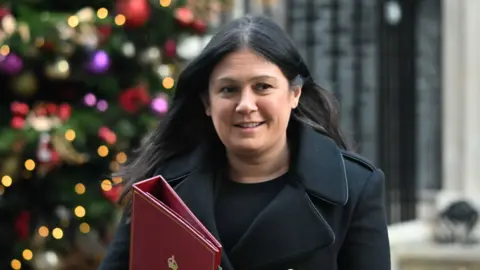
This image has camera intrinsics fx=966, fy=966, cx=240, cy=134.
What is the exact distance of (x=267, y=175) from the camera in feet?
5.59

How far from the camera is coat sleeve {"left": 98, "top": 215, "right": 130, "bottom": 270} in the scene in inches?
67.4

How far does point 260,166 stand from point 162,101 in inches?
130

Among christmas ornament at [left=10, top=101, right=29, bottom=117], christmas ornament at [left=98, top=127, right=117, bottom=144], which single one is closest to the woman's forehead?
christmas ornament at [left=98, top=127, right=117, bottom=144]

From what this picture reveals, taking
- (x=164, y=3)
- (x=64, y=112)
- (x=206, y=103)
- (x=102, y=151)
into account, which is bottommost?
(x=102, y=151)

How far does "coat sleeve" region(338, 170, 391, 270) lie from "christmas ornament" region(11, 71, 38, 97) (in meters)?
3.37

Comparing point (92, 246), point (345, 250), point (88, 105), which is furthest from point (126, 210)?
point (92, 246)

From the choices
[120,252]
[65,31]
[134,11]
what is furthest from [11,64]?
[120,252]

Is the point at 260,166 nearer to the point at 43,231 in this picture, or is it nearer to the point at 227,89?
the point at 227,89

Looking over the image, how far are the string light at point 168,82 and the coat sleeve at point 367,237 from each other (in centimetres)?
347

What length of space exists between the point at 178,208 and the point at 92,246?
391 centimetres

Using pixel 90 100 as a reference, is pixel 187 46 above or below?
Answer: above

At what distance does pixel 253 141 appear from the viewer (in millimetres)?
1618

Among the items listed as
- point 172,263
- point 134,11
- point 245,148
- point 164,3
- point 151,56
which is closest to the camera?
point 172,263

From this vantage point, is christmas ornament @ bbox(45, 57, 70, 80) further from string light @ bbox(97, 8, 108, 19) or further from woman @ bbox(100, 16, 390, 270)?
woman @ bbox(100, 16, 390, 270)
